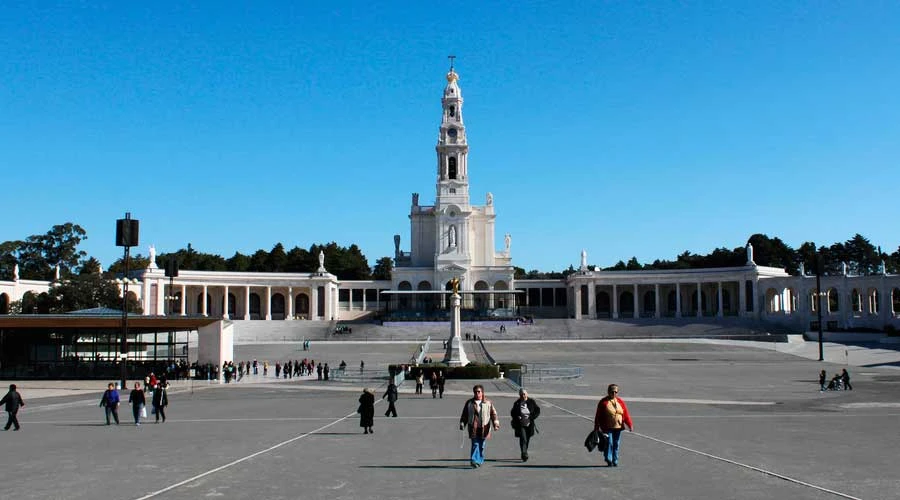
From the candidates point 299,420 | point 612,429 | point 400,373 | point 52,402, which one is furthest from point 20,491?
point 400,373

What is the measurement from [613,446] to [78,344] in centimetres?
4493

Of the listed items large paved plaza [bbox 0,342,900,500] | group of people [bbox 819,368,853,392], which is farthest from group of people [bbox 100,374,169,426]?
group of people [bbox 819,368,853,392]

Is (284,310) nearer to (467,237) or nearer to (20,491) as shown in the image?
(467,237)

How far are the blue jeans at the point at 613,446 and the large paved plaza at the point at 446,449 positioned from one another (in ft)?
0.75

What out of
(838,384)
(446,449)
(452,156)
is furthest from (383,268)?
(446,449)

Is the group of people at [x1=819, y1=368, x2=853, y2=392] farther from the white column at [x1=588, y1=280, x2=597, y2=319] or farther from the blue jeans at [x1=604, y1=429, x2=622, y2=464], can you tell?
the white column at [x1=588, y1=280, x2=597, y2=319]

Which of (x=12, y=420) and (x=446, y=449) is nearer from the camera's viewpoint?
(x=446, y=449)

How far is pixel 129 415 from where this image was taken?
27500mm

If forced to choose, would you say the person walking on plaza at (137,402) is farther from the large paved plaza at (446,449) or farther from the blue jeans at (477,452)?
the blue jeans at (477,452)

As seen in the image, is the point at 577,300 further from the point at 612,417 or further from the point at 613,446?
the point at 612,417

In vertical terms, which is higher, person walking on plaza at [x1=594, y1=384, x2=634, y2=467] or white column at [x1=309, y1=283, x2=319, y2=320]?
white column at [x1=309, y1=283, x2=319, y2=320]

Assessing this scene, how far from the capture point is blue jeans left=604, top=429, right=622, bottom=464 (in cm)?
1481

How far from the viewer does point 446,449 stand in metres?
17.9

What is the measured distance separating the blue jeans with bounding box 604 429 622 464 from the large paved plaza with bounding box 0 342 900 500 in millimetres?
229
